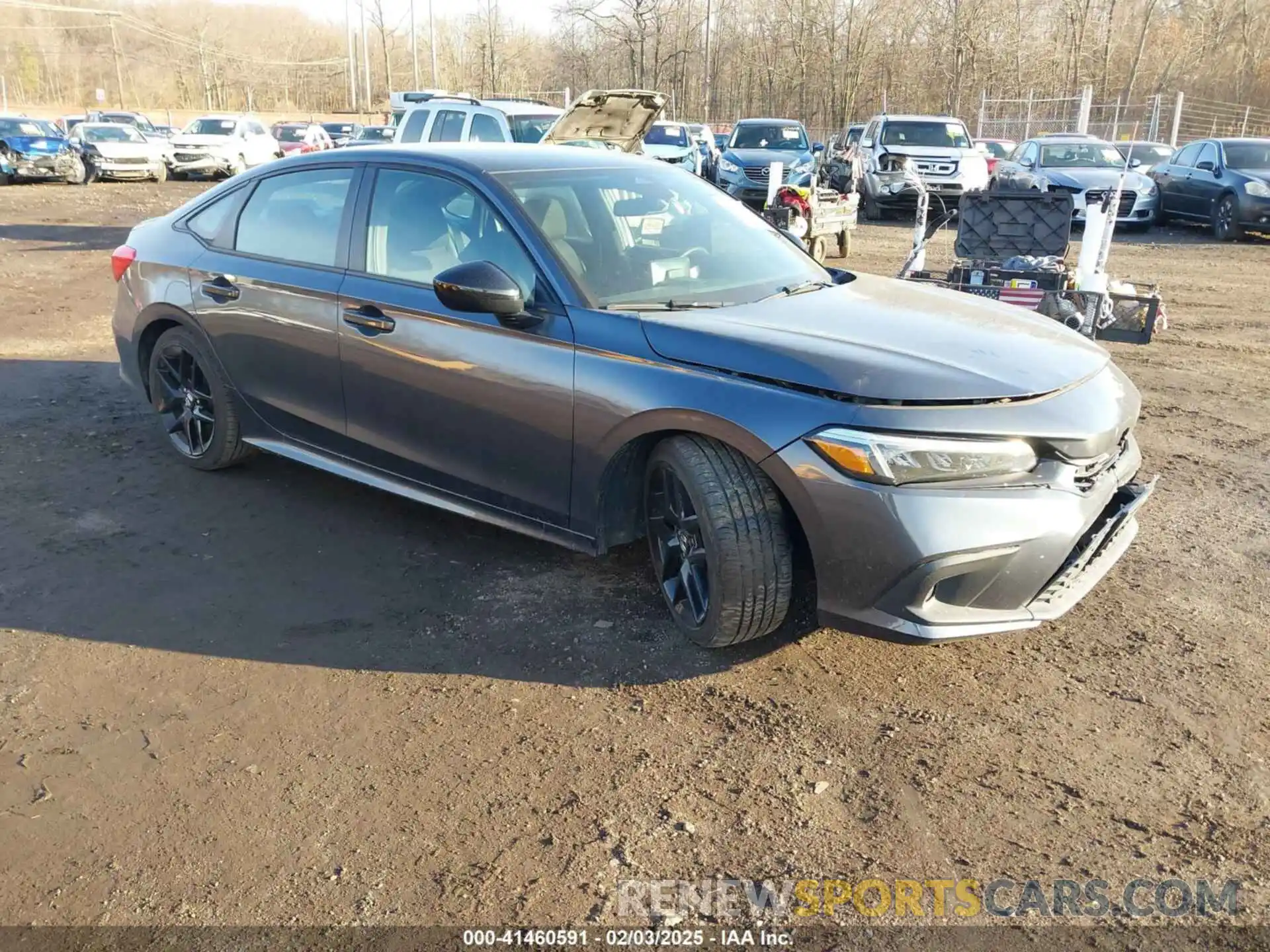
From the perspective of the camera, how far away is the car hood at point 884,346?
2.98m

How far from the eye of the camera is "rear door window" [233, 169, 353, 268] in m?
4.38

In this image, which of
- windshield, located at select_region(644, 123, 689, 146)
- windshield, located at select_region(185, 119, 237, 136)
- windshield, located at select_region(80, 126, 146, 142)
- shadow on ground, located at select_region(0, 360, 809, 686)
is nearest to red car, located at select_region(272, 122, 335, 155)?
windshield, located at select_region(185, 119, 237, 136)

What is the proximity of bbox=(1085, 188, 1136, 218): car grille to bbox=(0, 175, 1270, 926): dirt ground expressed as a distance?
508 inches

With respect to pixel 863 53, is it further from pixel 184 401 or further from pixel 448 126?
pixel 184 401

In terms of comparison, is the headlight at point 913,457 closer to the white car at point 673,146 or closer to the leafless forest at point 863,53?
the white car at point 673,146

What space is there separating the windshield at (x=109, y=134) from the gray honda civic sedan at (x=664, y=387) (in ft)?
77.0

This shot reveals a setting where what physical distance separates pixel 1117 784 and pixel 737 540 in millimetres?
1264

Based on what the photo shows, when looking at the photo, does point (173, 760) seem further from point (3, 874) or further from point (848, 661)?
point (848, 661)

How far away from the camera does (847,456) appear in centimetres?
290

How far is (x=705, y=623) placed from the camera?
3.33m

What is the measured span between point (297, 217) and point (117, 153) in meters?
23.6

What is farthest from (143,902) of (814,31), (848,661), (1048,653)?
(814,31)

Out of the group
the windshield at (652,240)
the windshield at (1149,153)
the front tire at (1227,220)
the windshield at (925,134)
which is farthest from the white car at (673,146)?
the windshield at (652,240)
